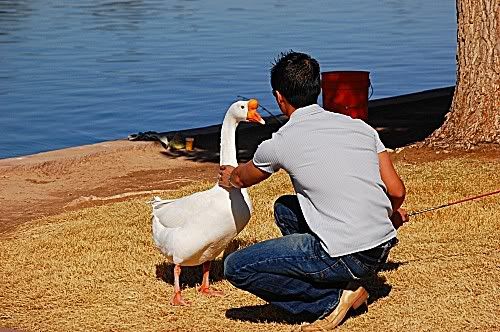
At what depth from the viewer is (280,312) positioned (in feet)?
22.8

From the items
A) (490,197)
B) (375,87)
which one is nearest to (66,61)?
(375,87)

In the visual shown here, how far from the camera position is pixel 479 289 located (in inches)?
281

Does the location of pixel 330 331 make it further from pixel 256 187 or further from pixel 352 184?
pixel 256 187

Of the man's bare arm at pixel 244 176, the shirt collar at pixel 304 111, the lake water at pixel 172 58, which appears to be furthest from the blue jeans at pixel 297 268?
the lake water at pixel 172 58

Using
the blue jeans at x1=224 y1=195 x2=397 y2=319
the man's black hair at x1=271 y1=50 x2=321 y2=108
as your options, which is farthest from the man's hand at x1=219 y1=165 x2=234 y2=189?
the man's black hair at x1=271 y1=50 x2=321 y2=108

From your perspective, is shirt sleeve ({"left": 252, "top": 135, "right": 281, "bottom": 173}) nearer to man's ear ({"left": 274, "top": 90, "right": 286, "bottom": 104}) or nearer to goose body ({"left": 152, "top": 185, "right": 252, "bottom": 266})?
man's ear ({"left": 274, "top": 90, "right": 286, "bottom": 104})

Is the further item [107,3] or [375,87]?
[107,3]

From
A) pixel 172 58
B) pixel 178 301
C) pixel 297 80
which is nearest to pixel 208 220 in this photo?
pixel 178 301

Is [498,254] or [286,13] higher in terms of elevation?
[498,254]

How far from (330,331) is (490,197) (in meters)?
3.69

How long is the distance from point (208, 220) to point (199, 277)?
0.97 m

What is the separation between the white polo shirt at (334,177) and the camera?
604 centimetres

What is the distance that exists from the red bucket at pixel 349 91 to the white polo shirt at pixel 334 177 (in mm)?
5846

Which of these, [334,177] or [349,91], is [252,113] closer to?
[334,177]
